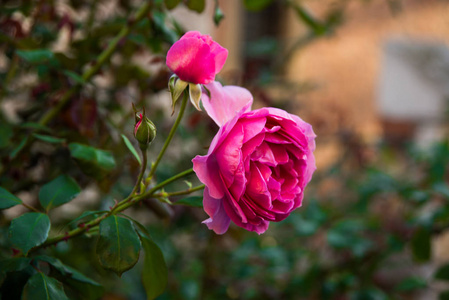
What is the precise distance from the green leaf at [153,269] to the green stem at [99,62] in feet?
0.95

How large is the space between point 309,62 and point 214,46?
3279 mm

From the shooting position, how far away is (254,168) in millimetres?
396

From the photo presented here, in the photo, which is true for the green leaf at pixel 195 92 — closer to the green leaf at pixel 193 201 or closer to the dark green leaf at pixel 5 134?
the green leaf at pixel 193 201

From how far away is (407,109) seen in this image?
265cm

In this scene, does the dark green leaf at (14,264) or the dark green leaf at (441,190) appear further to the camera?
the dark green leaf at (441,190)

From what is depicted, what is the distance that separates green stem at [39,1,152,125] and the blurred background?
11 millimetres

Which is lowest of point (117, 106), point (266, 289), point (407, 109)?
point (407, 109)

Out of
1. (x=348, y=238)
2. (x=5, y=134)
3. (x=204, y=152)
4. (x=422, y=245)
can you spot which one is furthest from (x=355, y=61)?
(x=5, y=134)

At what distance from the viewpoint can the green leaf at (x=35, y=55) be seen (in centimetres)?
59

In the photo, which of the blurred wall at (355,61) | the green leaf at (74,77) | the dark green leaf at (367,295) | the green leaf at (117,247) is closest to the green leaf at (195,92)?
the green leaf at (117,247)

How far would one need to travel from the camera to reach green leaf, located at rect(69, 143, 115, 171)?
1.77ft

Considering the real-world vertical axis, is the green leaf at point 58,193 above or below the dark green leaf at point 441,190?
above

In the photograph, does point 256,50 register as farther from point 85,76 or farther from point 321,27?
point 85,76

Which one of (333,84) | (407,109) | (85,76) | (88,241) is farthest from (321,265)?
(333,84)
